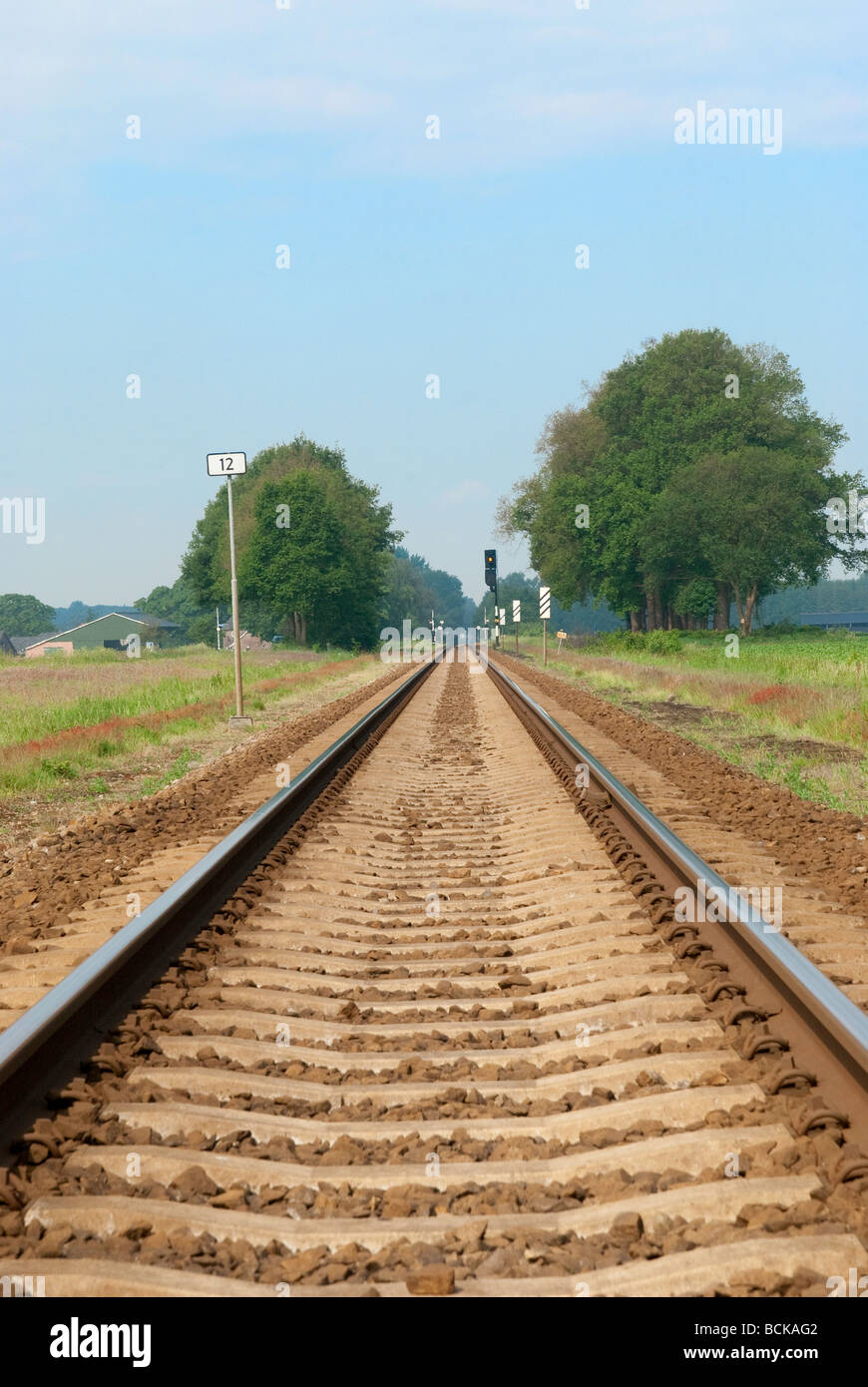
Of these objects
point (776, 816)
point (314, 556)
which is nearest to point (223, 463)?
point (776, 816)

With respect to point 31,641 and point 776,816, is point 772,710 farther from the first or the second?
point 31,641

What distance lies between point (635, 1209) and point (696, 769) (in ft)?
30.9

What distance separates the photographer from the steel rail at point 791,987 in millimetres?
3303

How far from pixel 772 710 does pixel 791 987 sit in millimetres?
14603

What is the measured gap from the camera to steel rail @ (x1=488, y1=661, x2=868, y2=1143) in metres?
3.30

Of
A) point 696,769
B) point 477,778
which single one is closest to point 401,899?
point 477,778

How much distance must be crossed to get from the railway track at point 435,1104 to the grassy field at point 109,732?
5.33m

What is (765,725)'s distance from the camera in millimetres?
17016

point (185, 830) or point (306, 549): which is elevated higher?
point (306, 549)

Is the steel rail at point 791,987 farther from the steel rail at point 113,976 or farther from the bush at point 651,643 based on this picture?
the bush at point 651,643

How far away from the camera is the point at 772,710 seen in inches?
709
